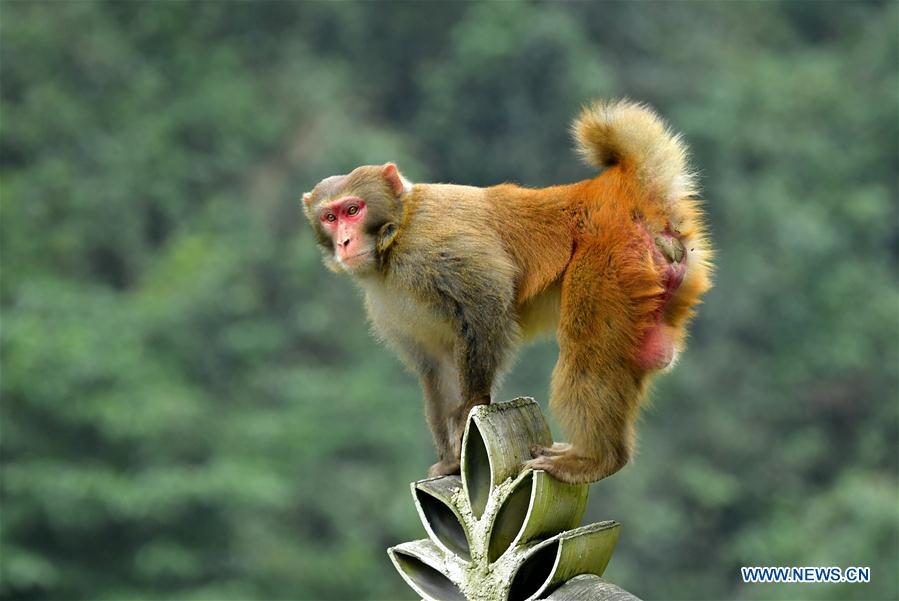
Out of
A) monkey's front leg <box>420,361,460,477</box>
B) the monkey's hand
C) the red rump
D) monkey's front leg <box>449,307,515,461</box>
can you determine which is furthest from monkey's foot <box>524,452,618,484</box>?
monkey's front leg <box>420,361,460,477</box>

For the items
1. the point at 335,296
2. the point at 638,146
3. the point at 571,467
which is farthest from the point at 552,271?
the point at 335,296

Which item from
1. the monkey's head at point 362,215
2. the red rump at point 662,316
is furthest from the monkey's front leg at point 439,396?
the red rump at point 662,316

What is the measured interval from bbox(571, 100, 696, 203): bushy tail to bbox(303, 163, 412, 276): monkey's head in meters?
0.61

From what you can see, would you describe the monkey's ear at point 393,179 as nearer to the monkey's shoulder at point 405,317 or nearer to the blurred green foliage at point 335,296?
the monkey's shoulder at point 405,317

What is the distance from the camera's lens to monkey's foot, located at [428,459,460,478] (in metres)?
3.88

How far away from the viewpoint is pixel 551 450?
3500mm

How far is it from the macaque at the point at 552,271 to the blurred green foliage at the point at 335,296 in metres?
13.1

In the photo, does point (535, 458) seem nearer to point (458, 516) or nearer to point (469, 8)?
point (458, 516)

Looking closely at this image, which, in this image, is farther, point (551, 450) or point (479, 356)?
point (479, 356)

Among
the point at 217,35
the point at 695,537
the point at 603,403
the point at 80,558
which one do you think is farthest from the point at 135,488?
the point at 603,403

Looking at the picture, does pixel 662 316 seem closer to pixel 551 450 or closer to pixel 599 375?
pixel 599 375

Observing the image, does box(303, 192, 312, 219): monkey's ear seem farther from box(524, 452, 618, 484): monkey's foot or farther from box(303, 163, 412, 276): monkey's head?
box(524, 452, 618, 484): monkey's foot

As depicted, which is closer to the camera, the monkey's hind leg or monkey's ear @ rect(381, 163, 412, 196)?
the monkey's hind leg

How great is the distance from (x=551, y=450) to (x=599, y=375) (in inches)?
13.7
